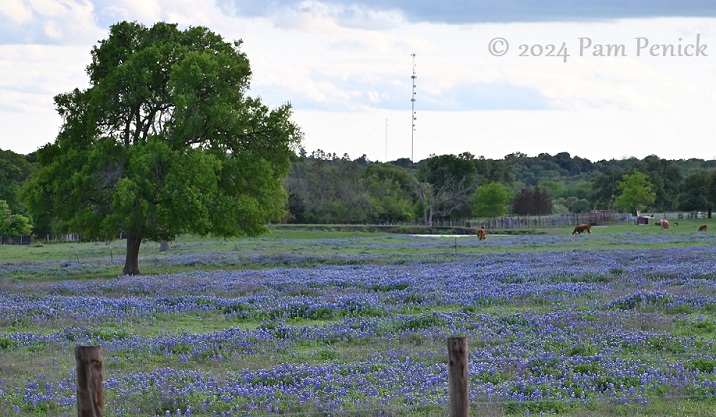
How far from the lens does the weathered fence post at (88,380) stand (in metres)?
7.52

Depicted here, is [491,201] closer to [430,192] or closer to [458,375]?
[430,192]

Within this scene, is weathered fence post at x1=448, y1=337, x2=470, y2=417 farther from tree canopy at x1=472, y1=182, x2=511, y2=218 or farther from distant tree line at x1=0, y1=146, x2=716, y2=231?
tree canopy at x1=472, y1=182, x2=511, y2=218

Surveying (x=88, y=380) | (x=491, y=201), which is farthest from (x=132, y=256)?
(x=491, y=201)

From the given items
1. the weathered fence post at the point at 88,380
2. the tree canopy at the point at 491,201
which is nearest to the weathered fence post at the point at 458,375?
the weathered fence post at the point at 88,380

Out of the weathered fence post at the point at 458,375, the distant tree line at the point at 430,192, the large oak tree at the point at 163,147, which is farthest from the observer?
the distant tree line at the point at 430,192

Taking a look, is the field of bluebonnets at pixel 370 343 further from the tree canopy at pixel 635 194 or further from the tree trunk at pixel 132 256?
the tree canopy at pixel 635 194

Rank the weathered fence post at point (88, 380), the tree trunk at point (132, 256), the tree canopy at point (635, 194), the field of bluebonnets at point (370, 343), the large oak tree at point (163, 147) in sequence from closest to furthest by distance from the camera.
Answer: the weathered fence post at point (88, 380), the field of bluebonnets at point (370, 343), the large oak tree at point (163, 147), the tree trunk at point (132, 256), the tree canopy at point (635, 194)

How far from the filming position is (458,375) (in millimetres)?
7992

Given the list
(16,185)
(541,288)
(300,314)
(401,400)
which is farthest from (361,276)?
(16,185)

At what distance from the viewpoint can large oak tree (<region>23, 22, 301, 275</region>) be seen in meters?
36.0

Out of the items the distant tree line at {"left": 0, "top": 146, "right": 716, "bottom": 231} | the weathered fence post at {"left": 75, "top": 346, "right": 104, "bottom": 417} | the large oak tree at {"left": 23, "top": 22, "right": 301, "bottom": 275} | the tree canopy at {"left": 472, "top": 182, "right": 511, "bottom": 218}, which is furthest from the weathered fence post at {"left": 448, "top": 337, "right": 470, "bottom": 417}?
the tree canopy at {"left": 472, "top": 182, "right": 511, "bottom": 218}

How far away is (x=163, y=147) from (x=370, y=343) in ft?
73.3

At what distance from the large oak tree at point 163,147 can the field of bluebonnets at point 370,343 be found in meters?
7.27

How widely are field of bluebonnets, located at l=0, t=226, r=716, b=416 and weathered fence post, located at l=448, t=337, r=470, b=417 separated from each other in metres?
2.73
